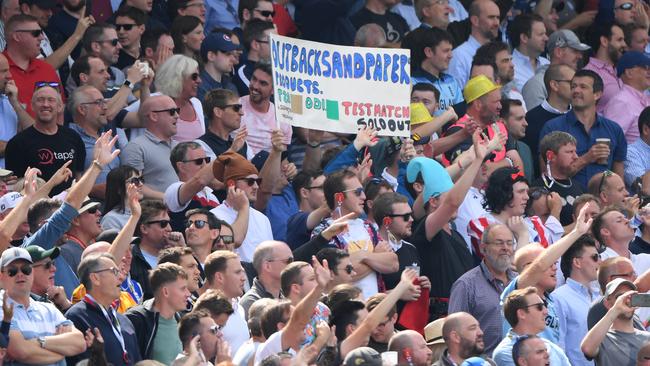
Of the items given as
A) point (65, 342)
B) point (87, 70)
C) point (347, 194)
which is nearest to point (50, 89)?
point (87, 70)

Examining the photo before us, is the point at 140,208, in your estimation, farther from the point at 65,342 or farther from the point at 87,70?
the point at 87,70

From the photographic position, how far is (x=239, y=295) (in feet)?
42.8

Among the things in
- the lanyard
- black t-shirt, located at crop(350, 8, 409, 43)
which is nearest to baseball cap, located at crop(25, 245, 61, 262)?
the lanyard

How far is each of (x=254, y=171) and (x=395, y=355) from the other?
2.95m

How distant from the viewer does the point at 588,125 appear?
18.0m

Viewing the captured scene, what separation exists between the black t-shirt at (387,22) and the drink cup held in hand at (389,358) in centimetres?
726

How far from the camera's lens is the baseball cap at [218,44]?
17141 mm

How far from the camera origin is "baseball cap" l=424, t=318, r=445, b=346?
43.4ft

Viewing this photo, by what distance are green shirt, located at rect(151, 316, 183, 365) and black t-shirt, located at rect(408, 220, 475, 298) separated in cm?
292

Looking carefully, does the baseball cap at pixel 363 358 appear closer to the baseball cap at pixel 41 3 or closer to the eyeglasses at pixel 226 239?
the eyeglasses at pixel 226 239

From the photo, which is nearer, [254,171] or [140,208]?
[140,208]

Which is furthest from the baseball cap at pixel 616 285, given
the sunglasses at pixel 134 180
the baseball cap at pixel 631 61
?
the baseball cap at pixel 631 61

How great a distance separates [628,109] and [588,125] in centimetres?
117

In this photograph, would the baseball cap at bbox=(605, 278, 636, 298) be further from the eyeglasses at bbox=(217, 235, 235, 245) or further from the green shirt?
the green shirt
